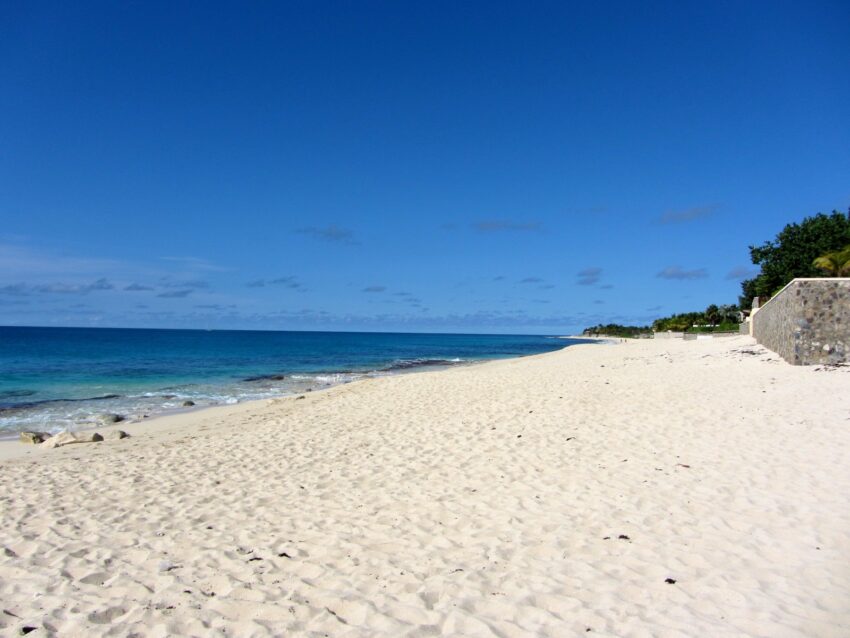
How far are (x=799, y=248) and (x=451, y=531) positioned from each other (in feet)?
154

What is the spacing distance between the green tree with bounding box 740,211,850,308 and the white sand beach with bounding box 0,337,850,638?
37253 mm

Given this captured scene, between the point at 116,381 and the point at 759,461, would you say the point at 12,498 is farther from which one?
the point at 116,381

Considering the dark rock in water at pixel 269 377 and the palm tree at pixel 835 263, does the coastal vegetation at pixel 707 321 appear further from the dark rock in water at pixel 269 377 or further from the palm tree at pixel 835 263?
the dark rock in water at pixel 269 377

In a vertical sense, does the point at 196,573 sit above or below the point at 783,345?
below

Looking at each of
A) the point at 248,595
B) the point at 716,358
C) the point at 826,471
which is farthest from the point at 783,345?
the point at 248,595

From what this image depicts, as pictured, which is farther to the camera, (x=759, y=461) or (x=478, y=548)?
(x=759, y=461)

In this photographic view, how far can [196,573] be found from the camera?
4.50 metres

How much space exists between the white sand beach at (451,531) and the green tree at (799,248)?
37.3 metres

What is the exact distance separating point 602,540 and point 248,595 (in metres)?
3.06

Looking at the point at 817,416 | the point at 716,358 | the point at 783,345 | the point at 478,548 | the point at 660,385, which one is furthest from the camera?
the point at 716,358

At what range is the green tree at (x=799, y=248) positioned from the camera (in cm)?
4006

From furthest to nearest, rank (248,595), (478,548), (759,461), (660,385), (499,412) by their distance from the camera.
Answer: (660,385) < (499,412) < (759,461) < (478,548) < (248,595)

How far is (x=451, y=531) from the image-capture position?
5.30m

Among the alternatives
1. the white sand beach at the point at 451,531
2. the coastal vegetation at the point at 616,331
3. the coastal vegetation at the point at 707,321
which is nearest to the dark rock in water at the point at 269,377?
the white sand beach at the point at 451,531
